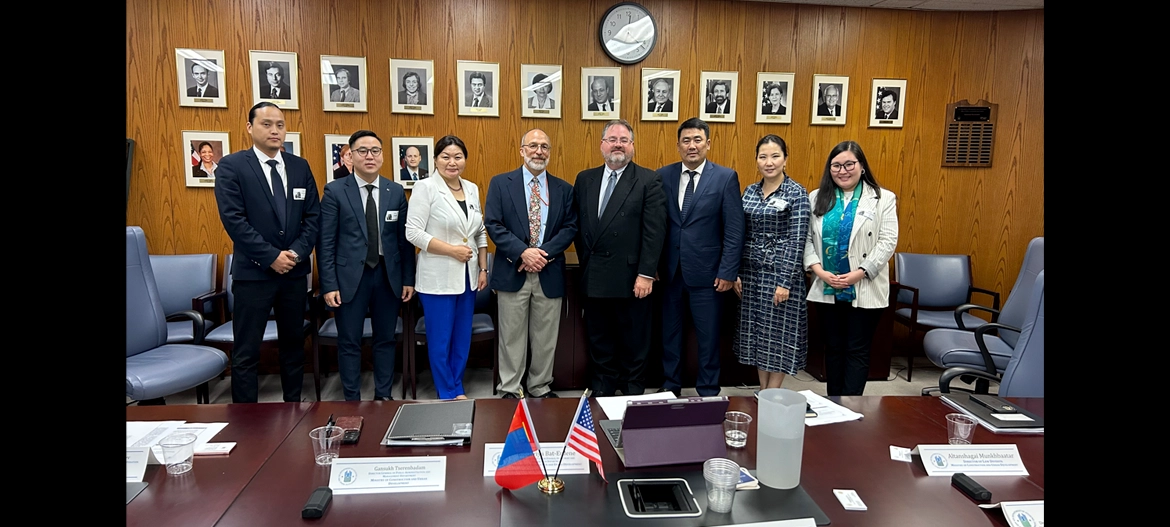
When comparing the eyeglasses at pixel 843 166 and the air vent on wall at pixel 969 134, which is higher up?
the air vent on wall at pixel 969 134

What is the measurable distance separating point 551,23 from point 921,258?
11.2ft

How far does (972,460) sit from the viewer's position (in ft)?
4.75

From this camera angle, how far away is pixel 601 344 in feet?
12.6

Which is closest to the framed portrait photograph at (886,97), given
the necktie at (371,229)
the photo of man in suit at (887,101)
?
the photo of man in suit at (887,101)

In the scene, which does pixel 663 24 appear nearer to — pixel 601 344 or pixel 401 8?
pixel 401 8

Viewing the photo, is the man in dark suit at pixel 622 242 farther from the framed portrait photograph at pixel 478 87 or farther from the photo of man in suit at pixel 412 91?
the photo of man in suit at pixel 412 91

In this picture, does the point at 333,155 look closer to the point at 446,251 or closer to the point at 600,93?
the point at 446,251

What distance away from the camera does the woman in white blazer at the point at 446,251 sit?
349 centimetres

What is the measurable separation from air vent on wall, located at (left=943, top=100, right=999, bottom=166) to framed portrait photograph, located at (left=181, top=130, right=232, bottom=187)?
561 centimetres

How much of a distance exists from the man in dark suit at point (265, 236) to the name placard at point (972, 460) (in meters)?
2.97

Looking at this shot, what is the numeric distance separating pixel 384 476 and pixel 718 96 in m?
4.18

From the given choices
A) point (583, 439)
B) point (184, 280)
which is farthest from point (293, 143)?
point (583, 439)

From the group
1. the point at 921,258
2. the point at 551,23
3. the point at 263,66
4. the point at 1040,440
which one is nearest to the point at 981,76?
the point at 921,258
